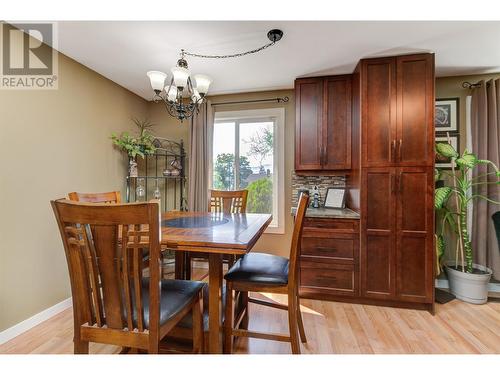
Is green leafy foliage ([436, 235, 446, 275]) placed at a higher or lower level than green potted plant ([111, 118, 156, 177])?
lower

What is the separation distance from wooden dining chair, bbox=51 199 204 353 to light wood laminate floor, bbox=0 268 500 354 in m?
0.83

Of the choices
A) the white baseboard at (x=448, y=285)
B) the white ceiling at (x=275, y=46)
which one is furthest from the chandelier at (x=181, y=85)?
the white baseboard at (x=448, y=285)

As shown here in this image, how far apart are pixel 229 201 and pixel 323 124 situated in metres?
1.38

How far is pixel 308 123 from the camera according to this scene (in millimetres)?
2711

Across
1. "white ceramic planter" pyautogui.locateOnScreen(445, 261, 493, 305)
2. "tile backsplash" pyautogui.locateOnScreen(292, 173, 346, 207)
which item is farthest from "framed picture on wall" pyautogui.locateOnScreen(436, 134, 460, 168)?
"white ceramic planter" pyautogui.locateOnScreen(445, 261, 493, 305)

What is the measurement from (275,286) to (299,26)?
75.0 inches

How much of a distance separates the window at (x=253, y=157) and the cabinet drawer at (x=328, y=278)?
809mm

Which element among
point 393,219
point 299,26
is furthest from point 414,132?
point 299,26

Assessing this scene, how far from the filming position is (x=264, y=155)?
3.20m

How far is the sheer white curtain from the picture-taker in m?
3.13

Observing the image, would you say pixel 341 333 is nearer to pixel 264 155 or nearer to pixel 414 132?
pixel 414 132

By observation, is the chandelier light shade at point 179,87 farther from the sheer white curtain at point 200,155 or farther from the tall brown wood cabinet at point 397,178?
the tall brown wood cabinet at point 397,178

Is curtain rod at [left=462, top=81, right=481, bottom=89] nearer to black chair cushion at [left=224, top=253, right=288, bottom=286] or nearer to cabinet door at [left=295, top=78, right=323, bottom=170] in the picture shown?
cabinet door at [left=295, top=78, right=323, bottom=170]

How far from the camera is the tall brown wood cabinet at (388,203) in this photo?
2139 mm
